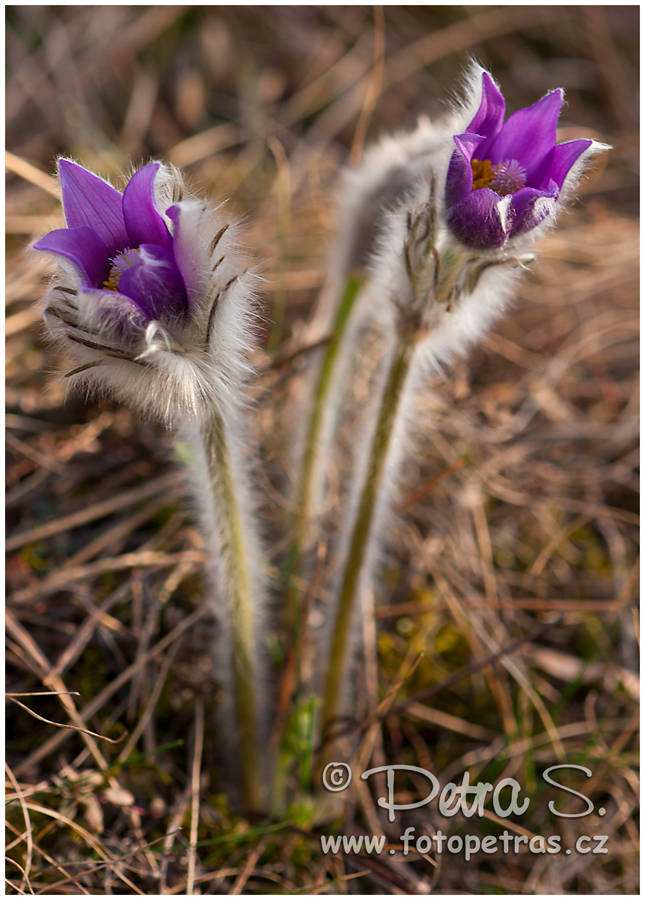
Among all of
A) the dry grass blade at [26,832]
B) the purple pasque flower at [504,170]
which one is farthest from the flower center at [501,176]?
the dry grass blade at [26,832]

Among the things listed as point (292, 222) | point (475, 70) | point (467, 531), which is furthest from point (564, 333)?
point (475, 70)

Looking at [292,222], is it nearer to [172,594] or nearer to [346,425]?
[346,425]

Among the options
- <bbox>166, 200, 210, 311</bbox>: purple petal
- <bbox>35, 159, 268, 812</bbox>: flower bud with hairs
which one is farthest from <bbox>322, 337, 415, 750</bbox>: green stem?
<bbox>166, 200, 210, 311</bbox>: purple petal

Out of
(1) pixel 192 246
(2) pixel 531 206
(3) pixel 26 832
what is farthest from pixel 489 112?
(3) pixel 26 832

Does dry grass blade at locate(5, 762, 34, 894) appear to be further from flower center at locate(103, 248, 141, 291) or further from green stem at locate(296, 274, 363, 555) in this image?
flower center at locate(103, 248, 141, 291)

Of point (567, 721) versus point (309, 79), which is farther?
point (309, 79)

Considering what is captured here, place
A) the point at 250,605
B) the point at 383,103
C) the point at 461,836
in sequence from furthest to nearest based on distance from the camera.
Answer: the point at 383,103 → the point at 461,836 → the point at 250,605

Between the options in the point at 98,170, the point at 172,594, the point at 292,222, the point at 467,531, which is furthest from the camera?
the point at 292,222
